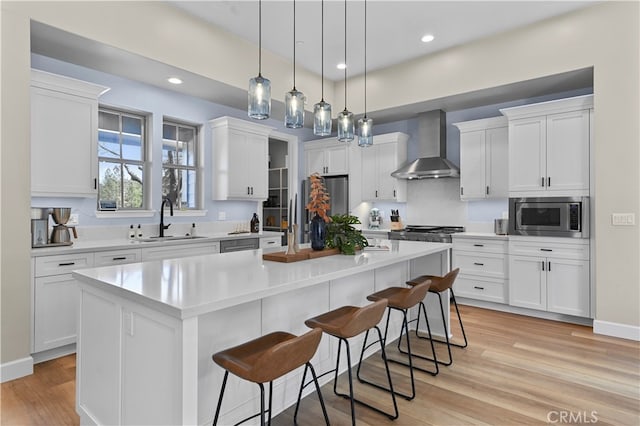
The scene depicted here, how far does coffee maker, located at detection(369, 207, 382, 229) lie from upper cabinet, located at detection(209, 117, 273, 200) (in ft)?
6.61

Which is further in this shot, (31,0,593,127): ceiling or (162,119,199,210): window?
(162,119,199,210): window

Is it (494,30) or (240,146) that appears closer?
(494,30)

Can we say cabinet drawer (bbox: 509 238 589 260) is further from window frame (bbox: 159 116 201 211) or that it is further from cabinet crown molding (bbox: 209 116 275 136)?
window frame (bbox: 159 116 201 211)

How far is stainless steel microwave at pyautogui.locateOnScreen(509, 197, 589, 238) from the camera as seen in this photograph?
3.89 meters

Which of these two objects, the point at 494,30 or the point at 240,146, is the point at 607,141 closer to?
the point at 494,30

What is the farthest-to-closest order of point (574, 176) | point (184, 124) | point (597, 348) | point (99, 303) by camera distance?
point (184, 124), point (574, 176), point (597, 348), point (99, 303)

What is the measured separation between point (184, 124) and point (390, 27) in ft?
9.56

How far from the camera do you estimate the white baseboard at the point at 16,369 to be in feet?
8.68

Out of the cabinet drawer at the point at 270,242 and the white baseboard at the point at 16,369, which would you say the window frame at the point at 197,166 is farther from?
the white baseboard at the point at 16,369

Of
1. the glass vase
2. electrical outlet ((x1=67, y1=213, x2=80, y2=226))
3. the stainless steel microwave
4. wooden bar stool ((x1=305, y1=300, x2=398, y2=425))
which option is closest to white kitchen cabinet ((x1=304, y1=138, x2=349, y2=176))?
the stainless steel microwave

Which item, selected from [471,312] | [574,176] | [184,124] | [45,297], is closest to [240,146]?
[184,124]

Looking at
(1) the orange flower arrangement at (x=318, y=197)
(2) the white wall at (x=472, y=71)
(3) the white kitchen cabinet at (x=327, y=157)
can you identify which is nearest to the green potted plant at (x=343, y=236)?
(1) the orange flower arrangement at (x=318, y=197)

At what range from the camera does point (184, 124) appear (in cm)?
492

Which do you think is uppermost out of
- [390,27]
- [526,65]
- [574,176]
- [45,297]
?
[390,27]
